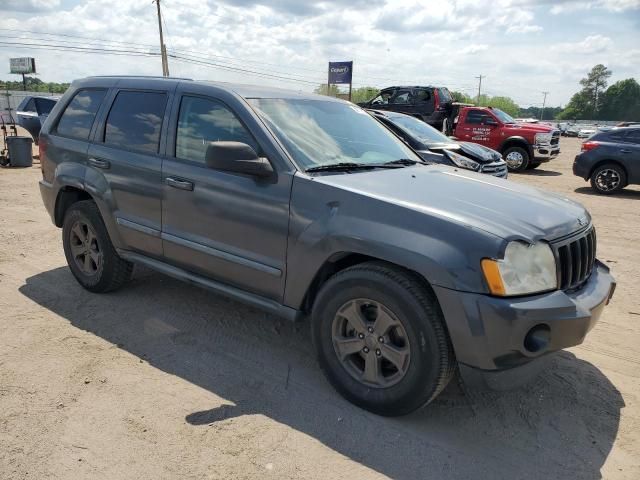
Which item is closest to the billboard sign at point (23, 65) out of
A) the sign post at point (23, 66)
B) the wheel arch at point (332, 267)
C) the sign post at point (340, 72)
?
the sign post at point (23, 66)

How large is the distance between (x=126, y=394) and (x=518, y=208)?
255 cm

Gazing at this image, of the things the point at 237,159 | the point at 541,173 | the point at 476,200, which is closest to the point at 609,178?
the point at 541,173

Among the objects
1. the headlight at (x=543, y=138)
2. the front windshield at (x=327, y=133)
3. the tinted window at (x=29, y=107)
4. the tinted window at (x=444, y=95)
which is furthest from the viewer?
the tinted window at (x=29, y=107)

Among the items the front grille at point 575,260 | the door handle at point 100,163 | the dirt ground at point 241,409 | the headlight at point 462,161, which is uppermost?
the door handle at point 100,163

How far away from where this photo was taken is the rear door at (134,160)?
3.92m

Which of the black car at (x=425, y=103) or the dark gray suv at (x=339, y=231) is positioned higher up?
the black car at (x=425, y=103)

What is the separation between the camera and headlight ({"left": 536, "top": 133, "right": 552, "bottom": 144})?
1525 cm

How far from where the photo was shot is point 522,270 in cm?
259

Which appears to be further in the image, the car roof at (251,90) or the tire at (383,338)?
the car roof at (251,90)

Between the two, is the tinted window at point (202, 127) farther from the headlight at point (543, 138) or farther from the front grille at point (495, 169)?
the headlight at point (543, 138)

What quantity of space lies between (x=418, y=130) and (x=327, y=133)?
6347 millimetres

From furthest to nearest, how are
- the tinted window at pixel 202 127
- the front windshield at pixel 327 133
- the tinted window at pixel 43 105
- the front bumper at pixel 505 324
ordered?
the tinted window at pixel 43 105, the tinted window at pixel 202 127, the front windshield at pixel 327 133, the front bumper at pixel 505 324

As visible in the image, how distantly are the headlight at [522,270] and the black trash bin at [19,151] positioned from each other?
543 inches

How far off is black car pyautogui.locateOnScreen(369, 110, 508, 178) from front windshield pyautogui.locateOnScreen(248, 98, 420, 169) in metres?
4.49
